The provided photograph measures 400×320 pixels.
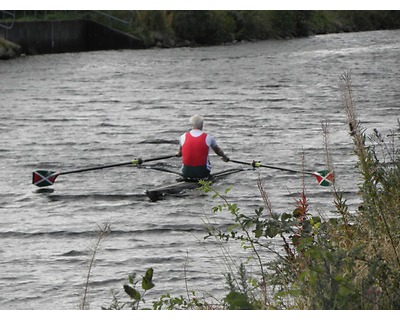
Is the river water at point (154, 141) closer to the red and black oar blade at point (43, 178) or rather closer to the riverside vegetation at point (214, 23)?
the red and black oar blade at point (43, 178)

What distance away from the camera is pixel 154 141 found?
24.3 meters

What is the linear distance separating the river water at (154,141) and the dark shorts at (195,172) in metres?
0.50

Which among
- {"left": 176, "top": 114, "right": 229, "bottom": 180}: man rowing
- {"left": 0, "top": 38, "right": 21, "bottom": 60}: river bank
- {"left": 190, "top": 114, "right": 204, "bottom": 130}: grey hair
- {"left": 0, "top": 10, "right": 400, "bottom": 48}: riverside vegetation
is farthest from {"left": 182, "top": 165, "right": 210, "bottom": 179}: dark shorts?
{"left": 0, "top": 10, "right": 400, "bottom": 48}: riverside vegetation

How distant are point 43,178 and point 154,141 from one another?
655 cm

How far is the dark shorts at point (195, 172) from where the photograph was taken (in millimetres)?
16500

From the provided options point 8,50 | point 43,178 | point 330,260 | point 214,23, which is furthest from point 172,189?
point 214,23

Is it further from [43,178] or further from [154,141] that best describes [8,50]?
[43,178]

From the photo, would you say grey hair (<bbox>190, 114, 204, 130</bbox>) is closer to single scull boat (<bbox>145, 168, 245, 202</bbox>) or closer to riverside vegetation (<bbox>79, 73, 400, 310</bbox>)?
single scull boat (<bbox>145, 168, 245, 202</bbox>)

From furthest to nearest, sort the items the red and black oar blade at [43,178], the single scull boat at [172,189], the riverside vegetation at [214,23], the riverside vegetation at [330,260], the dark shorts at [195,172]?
1. the riverside vegetation at [214,23]
2. the red and black oar blade at [43,178]
3. the single scull boat at [172,189]
4. the dark shorts at [195,172]
5. the riverside vegetation at [330,260]

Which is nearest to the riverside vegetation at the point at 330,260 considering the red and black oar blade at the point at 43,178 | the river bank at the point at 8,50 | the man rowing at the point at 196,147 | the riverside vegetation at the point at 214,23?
the man rowing at the point at 196,147

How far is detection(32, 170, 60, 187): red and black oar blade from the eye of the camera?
1798 cm

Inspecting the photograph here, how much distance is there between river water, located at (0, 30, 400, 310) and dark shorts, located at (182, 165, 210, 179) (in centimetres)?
50

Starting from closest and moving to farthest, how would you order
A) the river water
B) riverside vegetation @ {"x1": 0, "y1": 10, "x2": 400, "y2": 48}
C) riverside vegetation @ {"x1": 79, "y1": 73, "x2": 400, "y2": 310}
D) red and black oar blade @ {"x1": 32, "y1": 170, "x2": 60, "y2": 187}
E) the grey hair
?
1. riverside vegetation @ {"x1": 79, "y1": 73, "x2": 400, "y2": 310}
2. the river water
3. the grey hair
4. red and black oar blade @ {"x1": 32, "y1": 170, "x2": 60, "y2": 187}
5. riverside vegetation @ {"x1": 0, "y1": 10, "x2": 400, "y2": 48}

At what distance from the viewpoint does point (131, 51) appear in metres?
45.0
